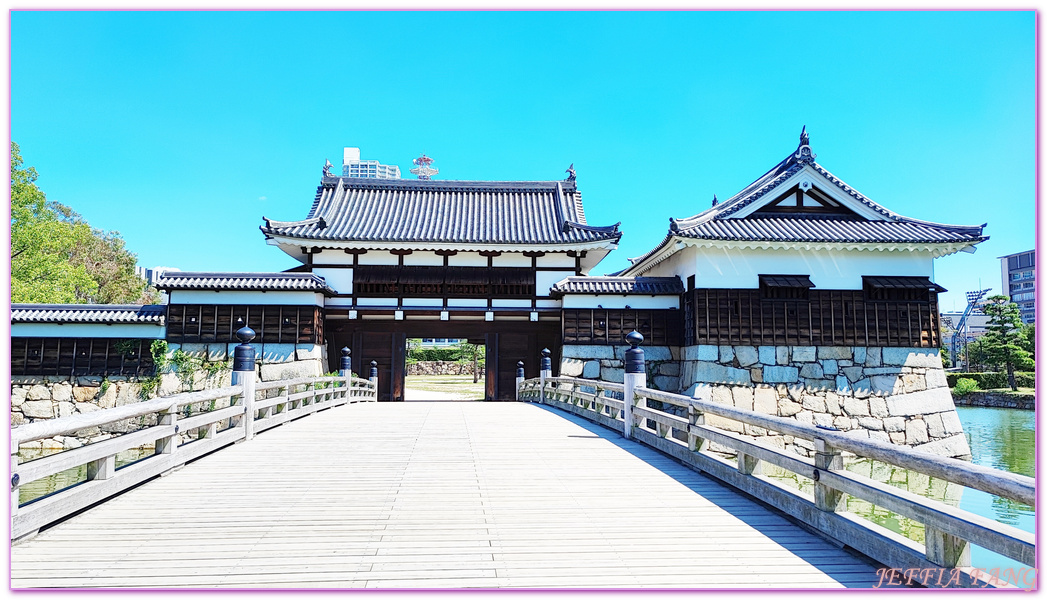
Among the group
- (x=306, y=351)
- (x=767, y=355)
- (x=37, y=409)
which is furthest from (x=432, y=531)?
(x=37, y=409)

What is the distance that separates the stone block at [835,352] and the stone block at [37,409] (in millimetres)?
22435

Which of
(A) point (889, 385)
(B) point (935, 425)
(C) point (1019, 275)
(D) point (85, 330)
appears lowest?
(B) point (935, 425)

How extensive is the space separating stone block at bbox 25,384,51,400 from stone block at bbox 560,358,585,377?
15406 mm

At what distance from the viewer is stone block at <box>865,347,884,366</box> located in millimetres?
17078

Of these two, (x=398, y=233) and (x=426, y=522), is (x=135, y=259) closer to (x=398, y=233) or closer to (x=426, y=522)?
(x=398, y=233)

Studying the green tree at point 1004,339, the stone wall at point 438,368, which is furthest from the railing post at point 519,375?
the stone wall at point 438,368

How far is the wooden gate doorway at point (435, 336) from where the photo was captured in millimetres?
20844

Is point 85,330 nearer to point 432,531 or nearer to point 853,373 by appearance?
point 432,531

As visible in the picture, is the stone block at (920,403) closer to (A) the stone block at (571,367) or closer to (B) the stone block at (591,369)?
(B) the stone block at (591,369)

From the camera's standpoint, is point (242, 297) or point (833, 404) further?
point (242, 297)

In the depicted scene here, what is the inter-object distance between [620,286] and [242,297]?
11.6 metres

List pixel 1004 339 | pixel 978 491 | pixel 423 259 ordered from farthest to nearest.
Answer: pixel 1004 339
pixel 423 259
pixel 978 491

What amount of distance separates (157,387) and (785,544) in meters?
18.7

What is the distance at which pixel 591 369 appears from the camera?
18578 mm
